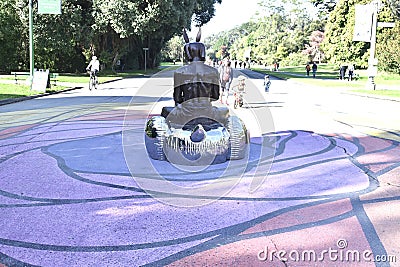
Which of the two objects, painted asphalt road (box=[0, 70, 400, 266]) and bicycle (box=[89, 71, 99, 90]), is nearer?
painted asphalt road (box=[0, 70, 400, 266])

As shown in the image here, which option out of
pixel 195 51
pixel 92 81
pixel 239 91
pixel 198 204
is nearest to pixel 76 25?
pixel 92 81

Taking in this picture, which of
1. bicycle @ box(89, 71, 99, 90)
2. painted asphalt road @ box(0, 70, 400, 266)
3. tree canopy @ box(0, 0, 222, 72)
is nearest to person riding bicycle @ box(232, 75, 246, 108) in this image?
painted asphalt road @ box(0, 70, 400, 266)

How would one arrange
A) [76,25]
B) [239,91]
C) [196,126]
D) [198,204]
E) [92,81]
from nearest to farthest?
[198,204]
[196,126]
[239,91]
[92,81]
[76,25]

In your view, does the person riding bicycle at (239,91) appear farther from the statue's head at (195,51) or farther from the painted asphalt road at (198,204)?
the statue's head at (195,51)

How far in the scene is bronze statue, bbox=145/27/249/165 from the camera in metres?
7.52

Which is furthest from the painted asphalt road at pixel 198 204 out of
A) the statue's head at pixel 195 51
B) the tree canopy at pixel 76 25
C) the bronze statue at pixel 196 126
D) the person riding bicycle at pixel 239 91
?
the tree canopy at pixel 76 25

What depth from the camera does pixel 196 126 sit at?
301 inches

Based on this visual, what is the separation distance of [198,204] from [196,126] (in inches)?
89.0

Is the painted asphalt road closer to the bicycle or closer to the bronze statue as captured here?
the bronze statue

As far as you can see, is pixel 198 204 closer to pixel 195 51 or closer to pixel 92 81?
pixel 195 51

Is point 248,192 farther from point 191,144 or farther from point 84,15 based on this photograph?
point 84,15

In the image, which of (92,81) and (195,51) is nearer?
(195,51)

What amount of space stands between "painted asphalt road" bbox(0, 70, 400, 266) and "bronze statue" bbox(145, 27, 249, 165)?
11.1 inches

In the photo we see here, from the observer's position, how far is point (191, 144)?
24.4 ft
